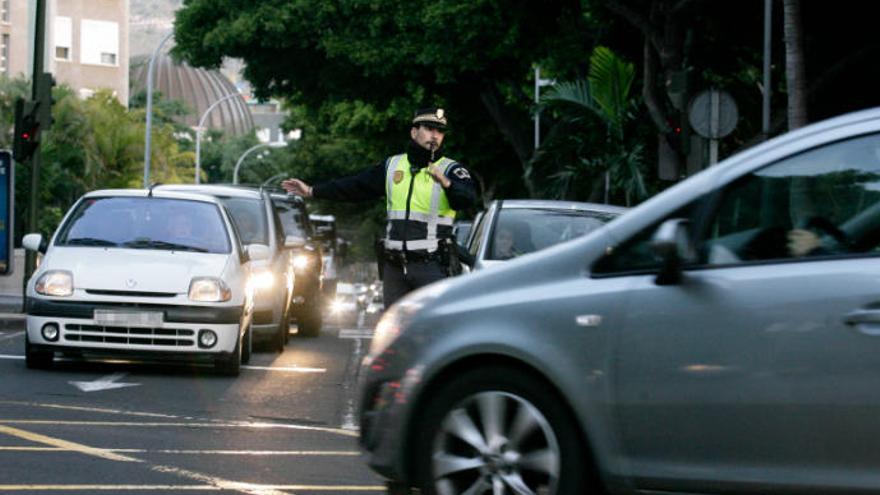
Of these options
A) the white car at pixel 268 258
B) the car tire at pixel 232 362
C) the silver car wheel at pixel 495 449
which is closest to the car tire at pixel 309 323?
the white car at pixel 268 258

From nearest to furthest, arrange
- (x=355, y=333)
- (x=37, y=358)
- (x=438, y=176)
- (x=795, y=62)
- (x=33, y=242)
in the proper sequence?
1. (x=438, y=176)
2. (x=37, y=358)
3. (x=33, y=242)
4. (x=795, y=62)
5. (x=355, y=333)

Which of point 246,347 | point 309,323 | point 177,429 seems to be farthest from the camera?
point 309,323

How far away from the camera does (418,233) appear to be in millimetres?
11414

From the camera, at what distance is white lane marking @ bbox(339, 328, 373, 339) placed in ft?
72.8

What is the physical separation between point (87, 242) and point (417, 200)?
4564 millimetres

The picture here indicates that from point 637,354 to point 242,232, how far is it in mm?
13352

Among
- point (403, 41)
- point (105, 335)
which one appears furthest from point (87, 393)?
point (403, 41)

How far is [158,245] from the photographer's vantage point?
15250 mm

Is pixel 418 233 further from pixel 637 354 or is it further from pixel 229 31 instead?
pixel 229 31

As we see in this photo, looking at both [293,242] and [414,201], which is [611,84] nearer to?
[293,242]

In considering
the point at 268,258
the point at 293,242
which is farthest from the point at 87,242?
the point at 293,242

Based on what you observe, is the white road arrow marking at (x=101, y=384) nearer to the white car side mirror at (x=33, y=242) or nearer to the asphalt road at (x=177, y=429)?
the asphalt road at (x=177, y=429)

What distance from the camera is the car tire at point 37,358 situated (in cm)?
1456

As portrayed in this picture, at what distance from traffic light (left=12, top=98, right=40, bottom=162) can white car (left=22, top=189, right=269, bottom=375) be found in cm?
917
